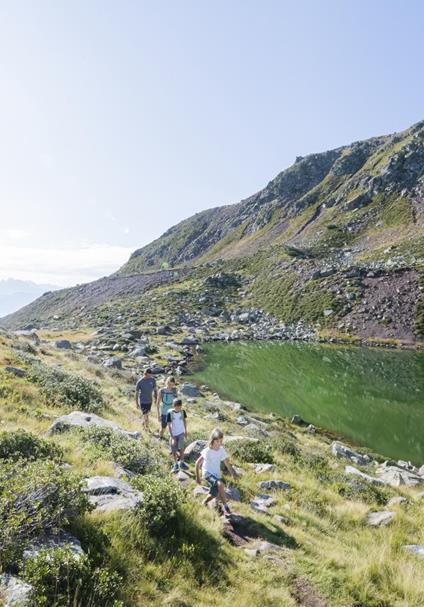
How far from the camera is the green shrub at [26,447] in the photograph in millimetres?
8977

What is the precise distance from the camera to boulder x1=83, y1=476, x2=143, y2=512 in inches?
299

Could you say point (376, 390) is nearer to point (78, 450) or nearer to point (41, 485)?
point (78, 450)

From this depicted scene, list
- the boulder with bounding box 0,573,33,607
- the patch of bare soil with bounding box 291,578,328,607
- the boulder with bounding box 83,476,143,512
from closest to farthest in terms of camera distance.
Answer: the boulder with bounding box 0,573,33,607
the patch of bare soil with bounding box 291,578,328,607
the boulder with bounding box 83,476,143,512

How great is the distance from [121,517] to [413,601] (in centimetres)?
536

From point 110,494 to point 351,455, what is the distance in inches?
706

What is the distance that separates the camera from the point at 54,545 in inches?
233

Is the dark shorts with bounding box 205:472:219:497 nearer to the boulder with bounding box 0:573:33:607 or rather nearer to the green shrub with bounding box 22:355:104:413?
the boulder with bounding box 0:573:33:607

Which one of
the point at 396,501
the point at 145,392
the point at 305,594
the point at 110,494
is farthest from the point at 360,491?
the point at 110,494

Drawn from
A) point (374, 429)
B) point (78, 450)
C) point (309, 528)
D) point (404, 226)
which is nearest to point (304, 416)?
point (374, 429)

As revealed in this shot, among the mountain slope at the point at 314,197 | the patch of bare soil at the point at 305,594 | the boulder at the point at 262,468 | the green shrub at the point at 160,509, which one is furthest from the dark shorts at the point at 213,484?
the mountain slope at the point at 314,197

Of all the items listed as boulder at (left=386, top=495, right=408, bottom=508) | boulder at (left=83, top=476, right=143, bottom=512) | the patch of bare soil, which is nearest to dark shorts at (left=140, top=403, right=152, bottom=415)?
boulder at (left=83, top=476, right=143, bottom=512)

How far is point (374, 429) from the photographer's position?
2902 centimetres

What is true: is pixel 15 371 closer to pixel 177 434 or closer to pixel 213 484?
pixel 177 434

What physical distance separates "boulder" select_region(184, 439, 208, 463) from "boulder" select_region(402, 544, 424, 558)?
7184 mm
